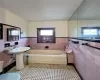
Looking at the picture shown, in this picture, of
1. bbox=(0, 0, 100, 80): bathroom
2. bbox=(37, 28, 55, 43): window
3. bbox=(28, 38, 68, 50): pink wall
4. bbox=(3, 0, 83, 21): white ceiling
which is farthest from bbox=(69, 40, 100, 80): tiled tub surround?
bbox=(37, 28, 55, 43): window

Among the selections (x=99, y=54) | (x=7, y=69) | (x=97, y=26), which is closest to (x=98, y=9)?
(x=97, y=26)

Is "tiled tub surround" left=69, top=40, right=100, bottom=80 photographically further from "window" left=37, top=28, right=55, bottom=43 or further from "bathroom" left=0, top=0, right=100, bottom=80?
"window" left=37, top=28, right=55, bottom=43

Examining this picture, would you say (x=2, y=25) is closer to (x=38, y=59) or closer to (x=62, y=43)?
(x=38, y=59)

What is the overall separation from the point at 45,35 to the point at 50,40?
1.30ft

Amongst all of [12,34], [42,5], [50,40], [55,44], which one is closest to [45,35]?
[50,40]

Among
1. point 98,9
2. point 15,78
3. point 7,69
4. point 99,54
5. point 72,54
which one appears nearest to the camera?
point 99,54

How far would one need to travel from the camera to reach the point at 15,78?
95.6 inches

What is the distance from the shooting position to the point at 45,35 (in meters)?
6.16

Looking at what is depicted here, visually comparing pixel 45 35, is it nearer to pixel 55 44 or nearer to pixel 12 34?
pixel 55 44

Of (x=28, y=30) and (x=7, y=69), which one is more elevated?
(x=28, y=30)

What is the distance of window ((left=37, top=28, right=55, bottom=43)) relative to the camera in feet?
20.1

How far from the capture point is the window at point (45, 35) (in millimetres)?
6121

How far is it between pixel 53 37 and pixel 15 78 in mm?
3931

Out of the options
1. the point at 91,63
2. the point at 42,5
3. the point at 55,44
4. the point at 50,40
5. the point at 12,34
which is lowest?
the point at 91,63
